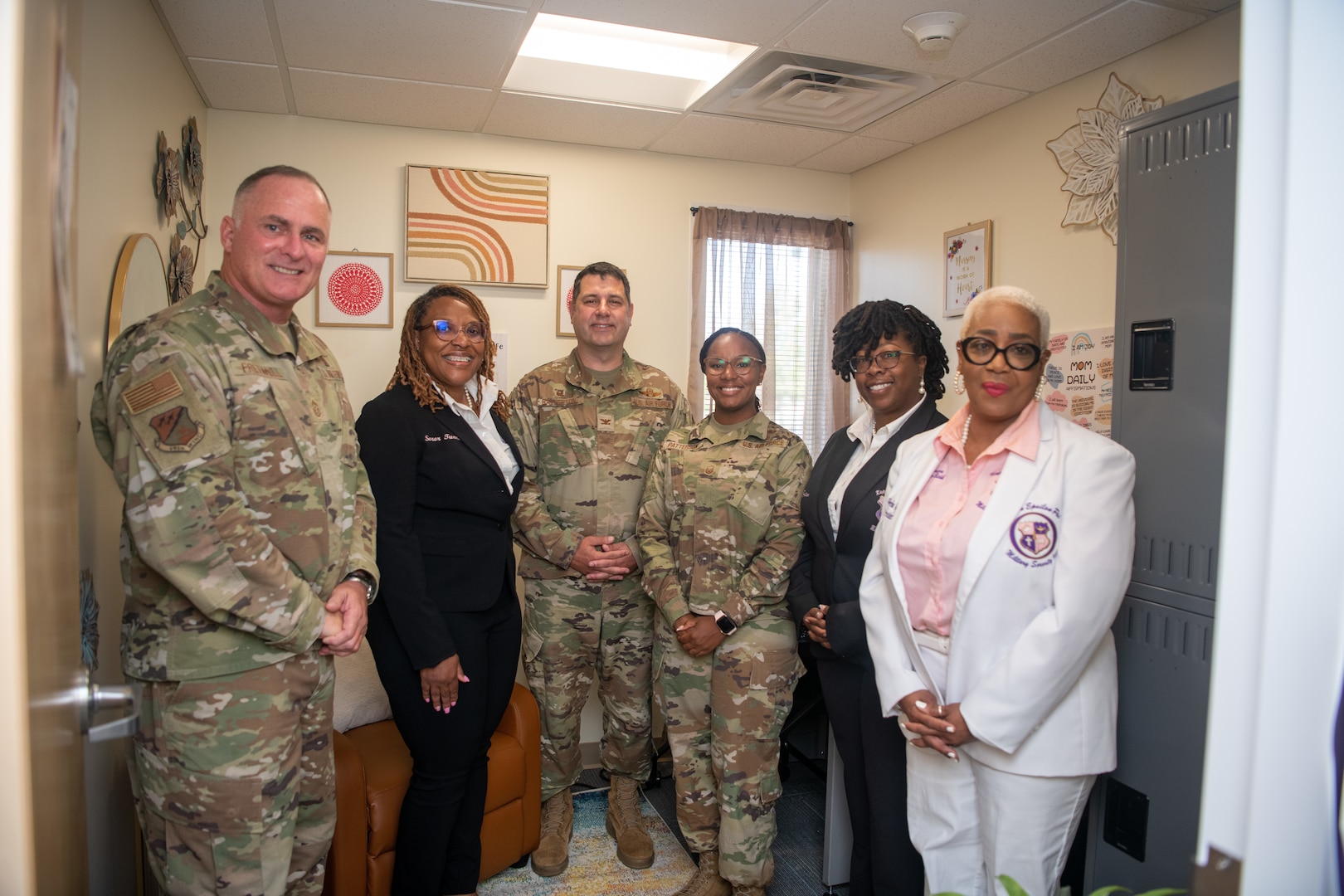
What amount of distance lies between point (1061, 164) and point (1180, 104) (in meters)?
1.38

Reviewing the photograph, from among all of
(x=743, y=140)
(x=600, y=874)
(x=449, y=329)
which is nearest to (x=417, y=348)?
(x=449, y=329)

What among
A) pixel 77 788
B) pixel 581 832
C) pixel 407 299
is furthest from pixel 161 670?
pixel 407 299

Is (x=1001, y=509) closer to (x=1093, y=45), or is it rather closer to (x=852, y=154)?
(x=1093, y=45)

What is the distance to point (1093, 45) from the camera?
248 centimetres

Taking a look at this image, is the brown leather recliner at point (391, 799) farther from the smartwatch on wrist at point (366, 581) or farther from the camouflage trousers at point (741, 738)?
the smartwatch on wrist at point (366, 581)

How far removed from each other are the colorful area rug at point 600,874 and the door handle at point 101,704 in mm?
1906

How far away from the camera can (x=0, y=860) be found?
559 millimetres

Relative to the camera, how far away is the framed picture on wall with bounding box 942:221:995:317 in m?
3.18

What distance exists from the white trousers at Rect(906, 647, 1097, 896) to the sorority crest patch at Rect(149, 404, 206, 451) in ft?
4.95

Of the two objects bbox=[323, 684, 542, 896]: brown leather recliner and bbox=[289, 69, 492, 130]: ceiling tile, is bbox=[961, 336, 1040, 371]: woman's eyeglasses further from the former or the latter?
bbox=[289, 69, 492, 130]: ceiling tile

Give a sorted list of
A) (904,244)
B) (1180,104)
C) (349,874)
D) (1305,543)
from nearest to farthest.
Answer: (1305,543) → (1180,104) → (349,874) → (904,244)

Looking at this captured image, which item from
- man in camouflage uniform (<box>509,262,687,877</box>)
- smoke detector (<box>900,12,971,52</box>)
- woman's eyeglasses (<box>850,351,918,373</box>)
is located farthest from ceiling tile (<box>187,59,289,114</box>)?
woman's eyeglasses (<box>850,351,918,373</box>)

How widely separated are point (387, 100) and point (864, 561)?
256cm

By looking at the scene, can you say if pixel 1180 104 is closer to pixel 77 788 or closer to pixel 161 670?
pixel 77 788
